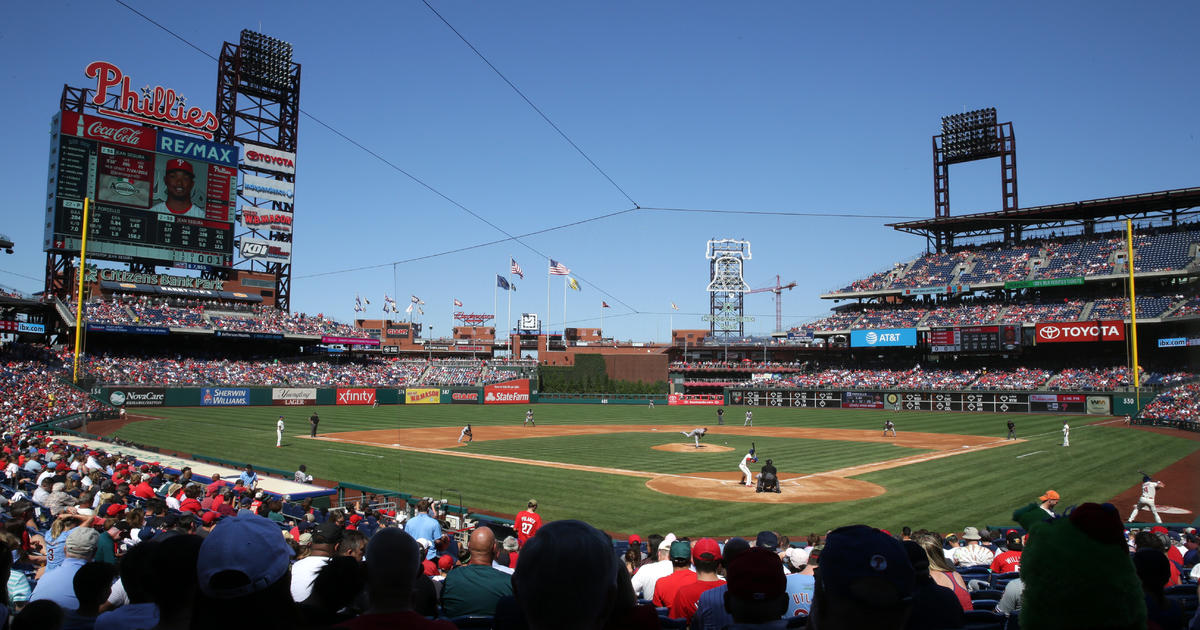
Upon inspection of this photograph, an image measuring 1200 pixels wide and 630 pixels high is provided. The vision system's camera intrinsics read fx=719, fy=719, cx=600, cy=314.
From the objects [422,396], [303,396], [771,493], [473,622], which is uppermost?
[473,622]

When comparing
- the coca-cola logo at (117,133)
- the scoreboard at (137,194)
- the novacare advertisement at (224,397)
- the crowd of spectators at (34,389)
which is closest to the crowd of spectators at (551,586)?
the crowd of spectators at (34,389)

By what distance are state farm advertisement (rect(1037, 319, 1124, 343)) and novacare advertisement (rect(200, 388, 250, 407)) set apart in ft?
197

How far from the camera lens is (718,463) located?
26.9m

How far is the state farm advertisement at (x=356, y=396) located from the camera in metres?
57.9

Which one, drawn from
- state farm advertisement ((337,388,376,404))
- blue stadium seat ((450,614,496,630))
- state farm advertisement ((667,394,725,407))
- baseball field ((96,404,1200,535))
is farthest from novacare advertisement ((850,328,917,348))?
blue stadium seat ((450,614,496,630))

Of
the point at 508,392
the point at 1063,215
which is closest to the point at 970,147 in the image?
the point at 1063,215

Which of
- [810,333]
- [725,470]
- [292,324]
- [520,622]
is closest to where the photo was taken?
[520,622]

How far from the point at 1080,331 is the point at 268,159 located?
6922 centimetres

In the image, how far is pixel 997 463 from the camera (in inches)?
1035

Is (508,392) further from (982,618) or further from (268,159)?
(982,618)

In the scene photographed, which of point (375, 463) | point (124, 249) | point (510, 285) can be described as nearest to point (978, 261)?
point (510, 285)

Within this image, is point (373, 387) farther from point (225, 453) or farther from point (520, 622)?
point (520, 622)

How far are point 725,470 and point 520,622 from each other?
2306 centimetres

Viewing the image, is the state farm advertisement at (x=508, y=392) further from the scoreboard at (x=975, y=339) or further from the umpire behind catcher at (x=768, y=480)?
the umpire behind catcher at (x=768, y=480)
